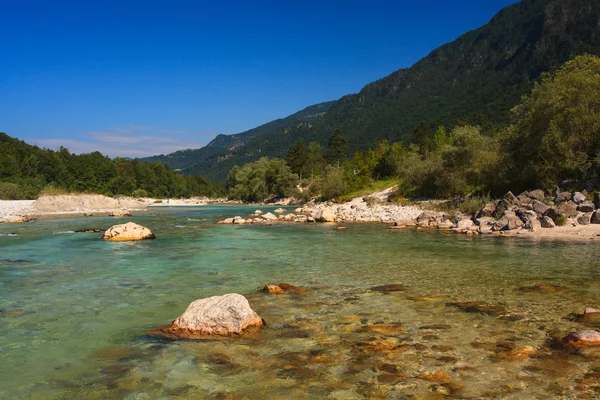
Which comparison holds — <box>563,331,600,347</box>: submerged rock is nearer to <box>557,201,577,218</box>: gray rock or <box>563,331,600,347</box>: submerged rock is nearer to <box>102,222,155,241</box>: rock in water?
<box>557,201,577,218</box>: gray rock

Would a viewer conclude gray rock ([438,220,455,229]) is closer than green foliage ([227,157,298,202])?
Yes

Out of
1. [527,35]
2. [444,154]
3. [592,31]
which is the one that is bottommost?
[444,154]

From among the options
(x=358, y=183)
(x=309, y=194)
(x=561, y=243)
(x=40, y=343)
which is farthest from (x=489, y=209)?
(x=309, y=194)

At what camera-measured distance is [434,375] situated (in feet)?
18.3

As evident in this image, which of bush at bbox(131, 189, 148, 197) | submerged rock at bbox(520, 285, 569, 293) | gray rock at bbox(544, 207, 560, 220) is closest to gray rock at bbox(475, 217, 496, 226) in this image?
gray rock at bbox(544, 207, 560, 220)

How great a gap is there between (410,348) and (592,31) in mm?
159955

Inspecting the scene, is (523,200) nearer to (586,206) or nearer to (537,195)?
(537,195)

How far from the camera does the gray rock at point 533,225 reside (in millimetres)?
22748

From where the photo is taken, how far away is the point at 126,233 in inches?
907

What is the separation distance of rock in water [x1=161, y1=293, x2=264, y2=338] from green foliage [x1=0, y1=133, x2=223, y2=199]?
6697 centimetres

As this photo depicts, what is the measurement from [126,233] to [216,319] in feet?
57.7

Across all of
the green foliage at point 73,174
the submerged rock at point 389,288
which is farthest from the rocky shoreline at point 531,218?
the green foliage at point 73,174

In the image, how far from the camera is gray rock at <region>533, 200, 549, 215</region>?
80.0 feet

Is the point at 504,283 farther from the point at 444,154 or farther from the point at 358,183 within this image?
the point at 358,183
